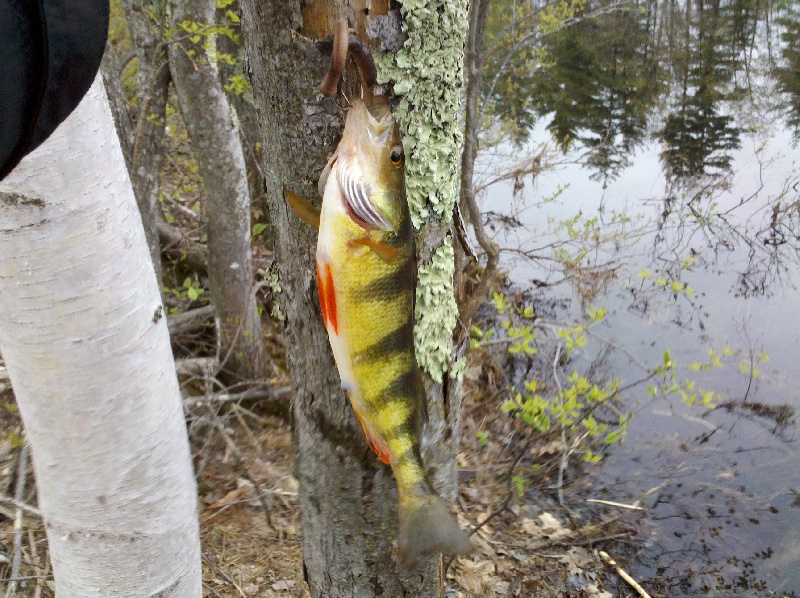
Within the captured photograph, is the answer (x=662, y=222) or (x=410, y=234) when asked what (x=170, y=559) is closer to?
(x=410, y=234)

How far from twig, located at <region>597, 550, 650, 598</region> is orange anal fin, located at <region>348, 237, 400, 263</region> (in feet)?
11.1

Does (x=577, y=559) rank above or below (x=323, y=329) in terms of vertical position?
below

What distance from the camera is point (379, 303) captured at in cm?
138

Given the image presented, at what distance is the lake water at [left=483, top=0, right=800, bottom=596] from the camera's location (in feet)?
13.6

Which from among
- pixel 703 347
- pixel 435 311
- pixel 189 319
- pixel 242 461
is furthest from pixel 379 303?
pixel 703 347

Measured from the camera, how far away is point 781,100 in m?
10.3

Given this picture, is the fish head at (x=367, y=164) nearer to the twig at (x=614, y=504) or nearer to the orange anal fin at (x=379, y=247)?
the orange anal fin at (x=379, y=247)

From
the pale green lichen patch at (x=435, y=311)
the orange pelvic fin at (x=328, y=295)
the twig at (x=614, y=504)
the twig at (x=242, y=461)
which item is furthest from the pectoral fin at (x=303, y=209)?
the twig at (x=614, y=504)

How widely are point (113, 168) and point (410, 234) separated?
0.87 m

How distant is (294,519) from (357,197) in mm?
3139

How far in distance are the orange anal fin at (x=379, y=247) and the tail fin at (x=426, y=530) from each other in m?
0.68

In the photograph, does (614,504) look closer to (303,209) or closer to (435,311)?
(435,311)

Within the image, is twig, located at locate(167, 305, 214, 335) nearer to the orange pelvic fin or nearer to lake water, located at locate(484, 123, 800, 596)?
lake water, located at locate(484, 123, 800, 596)

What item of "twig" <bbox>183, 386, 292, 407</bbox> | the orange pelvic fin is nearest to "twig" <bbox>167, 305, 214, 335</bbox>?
"twig" <bbox>183, 386, 292, 407</bbox>
